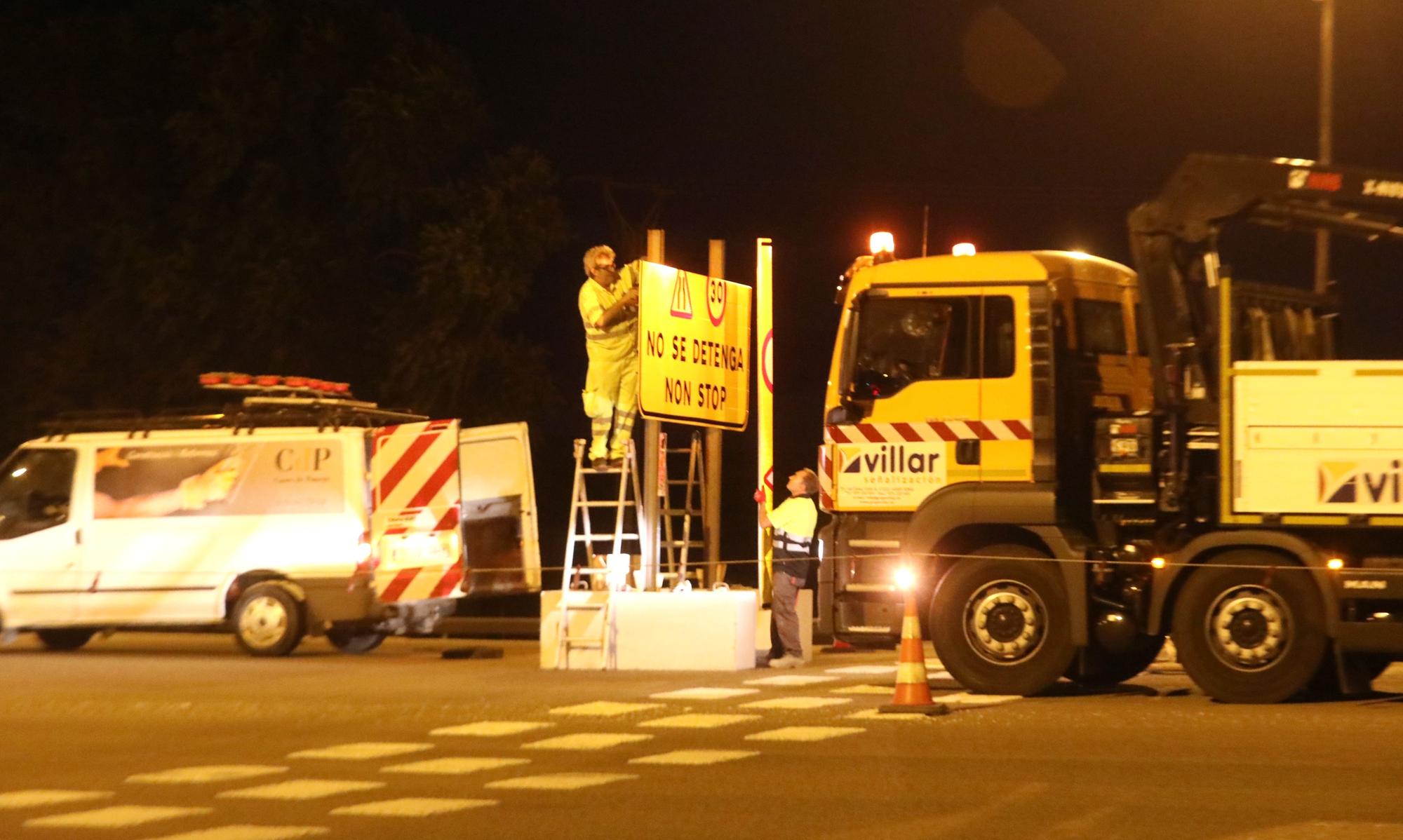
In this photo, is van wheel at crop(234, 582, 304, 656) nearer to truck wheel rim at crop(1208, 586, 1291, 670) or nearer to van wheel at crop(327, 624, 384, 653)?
van wheel at crop(327, 624, 384, 653)

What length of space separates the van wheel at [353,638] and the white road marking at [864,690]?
6.23 metres

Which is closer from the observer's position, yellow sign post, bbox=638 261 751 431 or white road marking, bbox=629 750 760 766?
white road marking, bbox=629 750 760 766

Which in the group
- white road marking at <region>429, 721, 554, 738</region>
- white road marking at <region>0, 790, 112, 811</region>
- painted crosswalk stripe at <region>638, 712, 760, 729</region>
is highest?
painted crosswalk stripe at <region>638, 712, 760, 729</region>

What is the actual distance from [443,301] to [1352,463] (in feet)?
67.3

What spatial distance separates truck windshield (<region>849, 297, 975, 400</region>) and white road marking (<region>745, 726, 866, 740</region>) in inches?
127

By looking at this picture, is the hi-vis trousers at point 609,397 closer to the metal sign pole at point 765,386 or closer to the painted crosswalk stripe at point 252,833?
the metal sign pole at point 765,386

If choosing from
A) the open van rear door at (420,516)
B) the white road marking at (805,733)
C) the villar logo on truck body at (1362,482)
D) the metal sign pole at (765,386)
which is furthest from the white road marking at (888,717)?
the open van rear door at (420,516)

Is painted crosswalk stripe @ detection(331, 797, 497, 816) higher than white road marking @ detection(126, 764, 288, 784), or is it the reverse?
white road marking @ detection(126, 764, 288, 784)

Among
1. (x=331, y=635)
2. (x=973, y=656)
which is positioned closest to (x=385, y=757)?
(x=973, y=656)

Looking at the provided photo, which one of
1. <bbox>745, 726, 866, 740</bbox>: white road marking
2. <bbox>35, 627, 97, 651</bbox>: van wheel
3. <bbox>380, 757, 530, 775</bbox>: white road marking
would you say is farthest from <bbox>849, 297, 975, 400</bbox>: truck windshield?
<bbox>35, 627, 97, 651</bbox>: van wheel

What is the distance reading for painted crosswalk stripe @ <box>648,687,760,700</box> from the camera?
14.3 m

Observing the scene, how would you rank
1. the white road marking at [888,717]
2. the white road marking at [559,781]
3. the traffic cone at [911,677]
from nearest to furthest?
the white road marking at [559,781]
the white road marking at [888,717]
the traffic cone at [911,677]

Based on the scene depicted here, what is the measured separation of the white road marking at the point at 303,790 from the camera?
9.52m

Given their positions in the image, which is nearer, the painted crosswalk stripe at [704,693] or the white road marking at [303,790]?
the white road marking at [303,790]
